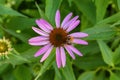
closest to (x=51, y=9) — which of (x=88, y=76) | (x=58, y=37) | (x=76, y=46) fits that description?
(x=58, y=37)

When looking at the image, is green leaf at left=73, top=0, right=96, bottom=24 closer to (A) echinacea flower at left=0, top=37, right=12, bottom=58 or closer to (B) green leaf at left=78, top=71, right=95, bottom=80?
(B) green leaf at left=78, top=71, right=95, bottom=80

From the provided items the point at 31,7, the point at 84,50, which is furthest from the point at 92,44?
the point at 31,7

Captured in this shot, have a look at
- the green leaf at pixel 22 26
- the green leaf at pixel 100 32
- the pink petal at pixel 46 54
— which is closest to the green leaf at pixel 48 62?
the pink petal at pixel 46 54

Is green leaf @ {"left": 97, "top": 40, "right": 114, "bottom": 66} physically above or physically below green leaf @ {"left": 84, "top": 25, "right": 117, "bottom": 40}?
below

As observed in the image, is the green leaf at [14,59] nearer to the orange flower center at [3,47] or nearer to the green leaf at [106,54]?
the orange flower center at [3,47]

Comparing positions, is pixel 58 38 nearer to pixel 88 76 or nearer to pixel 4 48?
pixel 4 48

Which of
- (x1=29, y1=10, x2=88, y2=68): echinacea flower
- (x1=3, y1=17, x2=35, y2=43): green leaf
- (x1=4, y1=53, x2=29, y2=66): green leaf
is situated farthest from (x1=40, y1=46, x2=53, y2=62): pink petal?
(x1=3, y1=17, x2=35, y2=43): green leaf
